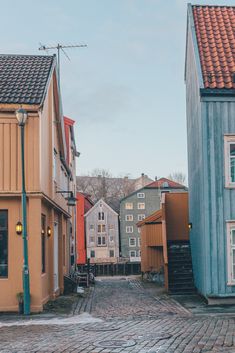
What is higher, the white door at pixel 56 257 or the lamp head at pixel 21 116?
the lamp head at pixel 21 116

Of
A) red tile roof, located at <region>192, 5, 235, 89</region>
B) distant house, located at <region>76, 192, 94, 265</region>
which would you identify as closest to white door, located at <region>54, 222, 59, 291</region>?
red tile roof, located at <region>192, 5, 235, 89</region>

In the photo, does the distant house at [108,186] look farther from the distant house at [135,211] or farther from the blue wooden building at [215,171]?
the blue wooden building at [215,171]

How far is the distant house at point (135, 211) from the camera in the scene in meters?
74.5

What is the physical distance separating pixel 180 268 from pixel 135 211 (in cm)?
5461

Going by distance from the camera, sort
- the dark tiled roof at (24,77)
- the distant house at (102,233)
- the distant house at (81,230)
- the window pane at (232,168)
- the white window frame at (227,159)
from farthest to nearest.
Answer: the distant house at (102,233), the distant house at (81,230), the window pane at (232,168), the white window frame at (227,159), the dark tiled roof at (24,77)

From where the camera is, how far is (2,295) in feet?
49.0

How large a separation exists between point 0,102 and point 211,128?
631 centimetres

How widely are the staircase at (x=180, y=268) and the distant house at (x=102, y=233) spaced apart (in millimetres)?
50415

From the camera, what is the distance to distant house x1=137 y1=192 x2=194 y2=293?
65.5 ft

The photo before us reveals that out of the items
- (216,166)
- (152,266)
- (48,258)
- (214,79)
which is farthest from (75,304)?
(152,266)

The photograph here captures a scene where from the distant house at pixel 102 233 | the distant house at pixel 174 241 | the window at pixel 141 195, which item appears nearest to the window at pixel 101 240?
the distant house at pixel 102 233

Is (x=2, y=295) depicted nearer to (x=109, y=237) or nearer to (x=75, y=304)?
(x=75, y=304)

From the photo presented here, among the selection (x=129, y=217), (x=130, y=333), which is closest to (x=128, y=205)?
(x=129, y=217)

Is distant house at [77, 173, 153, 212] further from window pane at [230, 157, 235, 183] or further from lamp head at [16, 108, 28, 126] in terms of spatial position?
lamp head at [16, 108, 28, 126]
